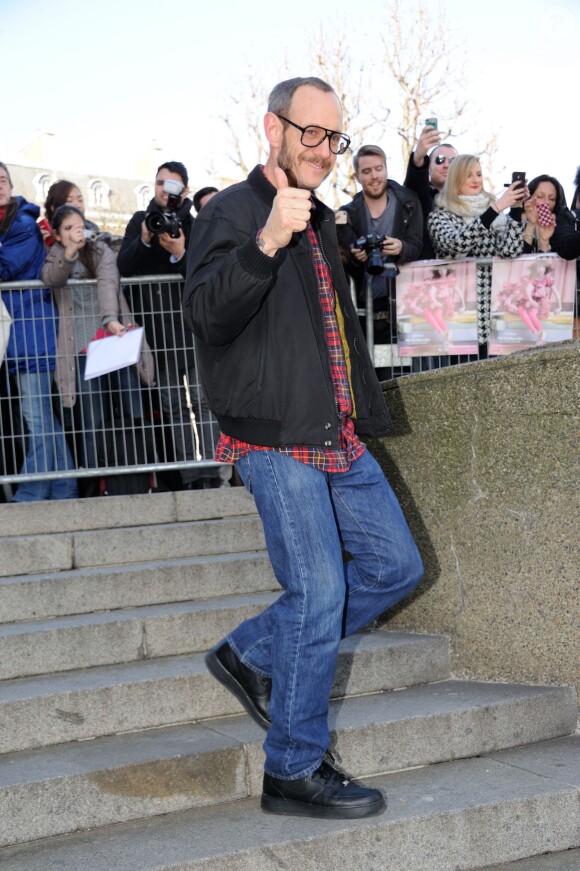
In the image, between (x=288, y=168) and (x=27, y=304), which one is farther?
(x=27, y=304)

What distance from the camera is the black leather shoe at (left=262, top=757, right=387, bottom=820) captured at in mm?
3049

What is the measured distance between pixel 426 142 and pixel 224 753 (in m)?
4.69

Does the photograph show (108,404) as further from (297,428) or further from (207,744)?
(297,428)

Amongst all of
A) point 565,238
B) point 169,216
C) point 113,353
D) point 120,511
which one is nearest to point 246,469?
point 120,511

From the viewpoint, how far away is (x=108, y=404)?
6305mm

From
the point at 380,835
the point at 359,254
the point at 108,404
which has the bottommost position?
the point at 380,835

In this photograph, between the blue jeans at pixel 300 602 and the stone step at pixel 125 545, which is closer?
the blue jeans at pixel 300 602

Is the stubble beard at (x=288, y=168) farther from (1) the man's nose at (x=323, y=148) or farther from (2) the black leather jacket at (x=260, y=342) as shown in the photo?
(2) the black leather jacket at (x=260, y=342)

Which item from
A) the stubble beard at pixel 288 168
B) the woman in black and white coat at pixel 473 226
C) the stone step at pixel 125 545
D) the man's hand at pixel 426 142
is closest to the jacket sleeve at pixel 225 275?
the stubble beard at pixel 288 168

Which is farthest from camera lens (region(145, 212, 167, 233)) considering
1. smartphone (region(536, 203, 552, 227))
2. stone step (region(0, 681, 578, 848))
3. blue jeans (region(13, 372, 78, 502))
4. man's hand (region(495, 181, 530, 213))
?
stone step (region(0, 681, 578, 848))

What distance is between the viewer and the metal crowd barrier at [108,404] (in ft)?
20.0

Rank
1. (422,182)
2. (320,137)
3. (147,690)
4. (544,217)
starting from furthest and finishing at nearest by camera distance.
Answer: (422,182), (544,217), (147,690), (320,137)

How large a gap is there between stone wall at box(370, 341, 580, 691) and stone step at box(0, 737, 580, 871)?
644 mm

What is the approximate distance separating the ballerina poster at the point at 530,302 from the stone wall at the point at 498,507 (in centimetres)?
214
